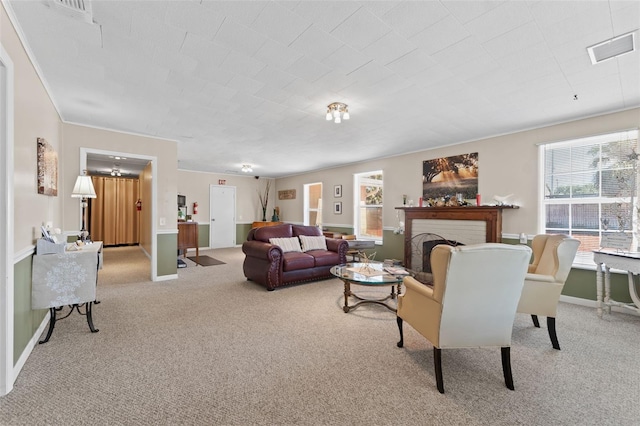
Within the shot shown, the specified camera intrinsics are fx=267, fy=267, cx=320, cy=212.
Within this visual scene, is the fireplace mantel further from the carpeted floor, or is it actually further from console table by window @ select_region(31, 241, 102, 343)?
console table by window @ select_region(31, 241, 102, 343)

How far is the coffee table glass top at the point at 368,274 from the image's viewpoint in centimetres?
298

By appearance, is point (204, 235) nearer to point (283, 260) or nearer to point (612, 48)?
point (283, 260)

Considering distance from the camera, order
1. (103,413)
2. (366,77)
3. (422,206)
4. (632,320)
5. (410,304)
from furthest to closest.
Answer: (422,206), (632,320), (366,77), (410,304), (103,413)

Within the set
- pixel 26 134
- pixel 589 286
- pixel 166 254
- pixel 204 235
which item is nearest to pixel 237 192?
pixel 204 235

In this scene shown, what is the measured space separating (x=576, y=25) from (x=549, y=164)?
2737 millimetres

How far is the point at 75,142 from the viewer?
4.05 m

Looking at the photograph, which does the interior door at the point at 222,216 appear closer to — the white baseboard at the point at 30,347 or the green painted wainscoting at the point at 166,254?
the green painted wainscoting at the point at 166,254

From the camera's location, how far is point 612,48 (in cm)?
211

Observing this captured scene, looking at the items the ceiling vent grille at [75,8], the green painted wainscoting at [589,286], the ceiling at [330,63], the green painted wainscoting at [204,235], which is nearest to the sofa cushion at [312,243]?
the ceiling at [330,63]

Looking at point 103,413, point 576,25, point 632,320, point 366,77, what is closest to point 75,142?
point 103,413

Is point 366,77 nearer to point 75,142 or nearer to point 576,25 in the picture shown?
point 576,25

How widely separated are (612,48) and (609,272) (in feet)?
8.49

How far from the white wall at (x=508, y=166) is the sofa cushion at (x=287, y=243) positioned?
240 cm

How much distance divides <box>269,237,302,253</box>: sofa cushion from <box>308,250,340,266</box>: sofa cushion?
294 mm
